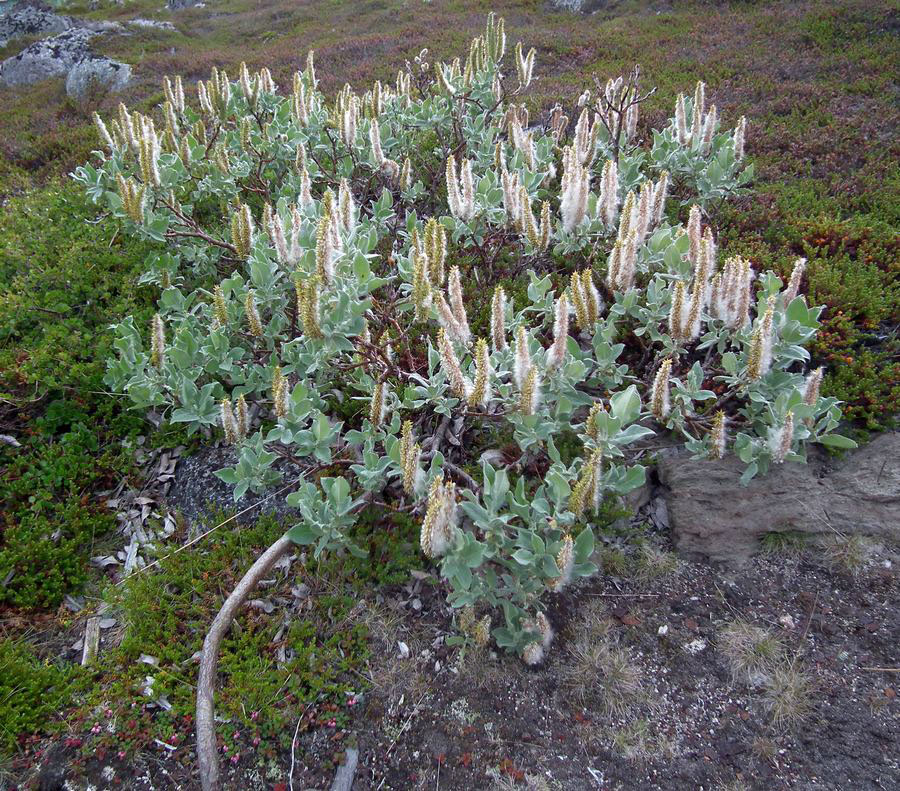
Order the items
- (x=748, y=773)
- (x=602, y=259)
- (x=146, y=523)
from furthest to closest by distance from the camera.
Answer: (x=602, y=259)
(x=146, y=523)
(x=748, y=773)

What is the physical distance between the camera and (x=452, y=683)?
3.66 meters

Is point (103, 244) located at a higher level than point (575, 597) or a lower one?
higher

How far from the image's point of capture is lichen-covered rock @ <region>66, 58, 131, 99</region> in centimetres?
1780

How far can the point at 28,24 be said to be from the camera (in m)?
28.6

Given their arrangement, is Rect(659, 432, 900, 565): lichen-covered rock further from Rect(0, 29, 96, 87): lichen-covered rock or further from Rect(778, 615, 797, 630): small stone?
Rect(0, 29, 96, 87): lichen-covered rock

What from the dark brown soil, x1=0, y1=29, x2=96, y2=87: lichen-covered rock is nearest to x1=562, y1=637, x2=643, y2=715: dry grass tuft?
the dark brown soil

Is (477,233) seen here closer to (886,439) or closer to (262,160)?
(262,160)

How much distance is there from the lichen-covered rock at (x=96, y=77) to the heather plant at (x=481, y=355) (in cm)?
1471

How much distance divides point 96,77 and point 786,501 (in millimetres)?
21609

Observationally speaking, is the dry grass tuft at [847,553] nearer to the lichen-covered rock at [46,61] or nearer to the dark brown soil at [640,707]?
the dark brown soil at [640,707]

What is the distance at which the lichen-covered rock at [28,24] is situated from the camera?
28281mm

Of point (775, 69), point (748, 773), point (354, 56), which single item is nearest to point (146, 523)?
point (748, 773)

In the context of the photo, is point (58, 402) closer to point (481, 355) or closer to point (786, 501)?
point (481, 355)

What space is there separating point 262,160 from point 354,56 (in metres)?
12.8
